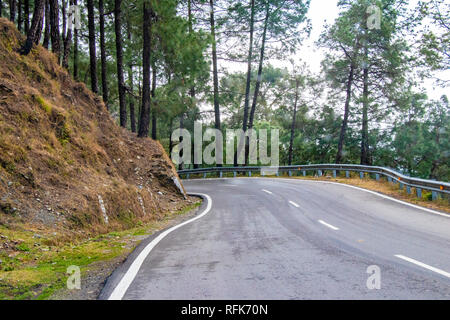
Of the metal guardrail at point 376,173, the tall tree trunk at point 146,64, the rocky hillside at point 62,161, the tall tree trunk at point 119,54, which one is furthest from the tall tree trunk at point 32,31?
the metal guardrail at point 376,173

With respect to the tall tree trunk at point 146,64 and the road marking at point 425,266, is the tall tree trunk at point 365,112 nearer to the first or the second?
the tall tree trunk at point 146,64

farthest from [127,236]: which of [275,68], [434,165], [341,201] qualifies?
[275,68]

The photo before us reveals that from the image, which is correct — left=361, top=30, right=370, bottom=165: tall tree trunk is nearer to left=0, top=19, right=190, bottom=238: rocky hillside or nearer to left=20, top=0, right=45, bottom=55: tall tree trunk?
left=0, top=19, right=190, bottom=238: rocky hillside

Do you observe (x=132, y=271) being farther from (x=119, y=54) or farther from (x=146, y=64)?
(x=119, y=54)

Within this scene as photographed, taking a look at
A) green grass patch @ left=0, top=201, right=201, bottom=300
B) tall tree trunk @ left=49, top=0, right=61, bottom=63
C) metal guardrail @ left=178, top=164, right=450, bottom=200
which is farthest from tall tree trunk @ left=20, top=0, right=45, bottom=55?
metal guardrail @ left=178, top=164, right=450, bottom=200

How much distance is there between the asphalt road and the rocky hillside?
Answer: 228 centimetres

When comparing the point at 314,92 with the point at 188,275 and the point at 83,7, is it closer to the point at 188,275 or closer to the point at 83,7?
the point at 83,7

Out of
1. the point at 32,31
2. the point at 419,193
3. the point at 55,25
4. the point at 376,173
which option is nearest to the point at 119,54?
the point at 55,25

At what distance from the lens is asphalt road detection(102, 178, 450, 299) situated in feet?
15.3

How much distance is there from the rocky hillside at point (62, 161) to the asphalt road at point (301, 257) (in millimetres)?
2278

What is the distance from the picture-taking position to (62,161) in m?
11.0

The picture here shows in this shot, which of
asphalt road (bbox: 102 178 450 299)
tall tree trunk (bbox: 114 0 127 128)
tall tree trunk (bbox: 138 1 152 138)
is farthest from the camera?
tall tree trunk (bbox: 114 0 127 128)

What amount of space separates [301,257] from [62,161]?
7622 millimetres

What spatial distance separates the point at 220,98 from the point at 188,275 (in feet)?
101
